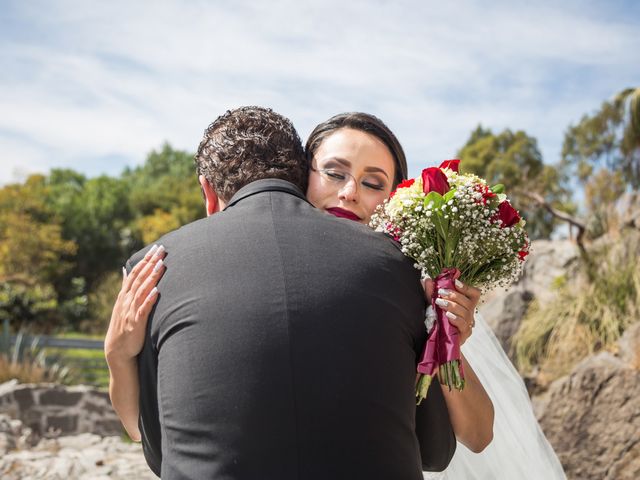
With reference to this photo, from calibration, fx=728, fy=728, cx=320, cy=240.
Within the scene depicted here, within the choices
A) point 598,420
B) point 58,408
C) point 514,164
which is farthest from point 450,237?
point 514,164

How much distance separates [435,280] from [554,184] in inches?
1368

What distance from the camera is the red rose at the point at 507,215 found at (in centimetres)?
242

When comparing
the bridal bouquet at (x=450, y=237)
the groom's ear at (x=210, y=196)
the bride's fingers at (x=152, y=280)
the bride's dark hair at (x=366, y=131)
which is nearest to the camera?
the bride's fingers at (x=152, y=280)

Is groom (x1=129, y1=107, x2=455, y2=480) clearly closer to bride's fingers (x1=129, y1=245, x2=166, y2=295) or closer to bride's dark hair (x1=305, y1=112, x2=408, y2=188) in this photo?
bride's fingers (x1=129, y1=245, x2=166, y2=295)

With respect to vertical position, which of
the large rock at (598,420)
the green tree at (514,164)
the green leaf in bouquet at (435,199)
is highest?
the green tree at (514,164)

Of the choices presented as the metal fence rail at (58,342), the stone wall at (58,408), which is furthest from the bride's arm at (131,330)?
the metal fence rail at (58,342)

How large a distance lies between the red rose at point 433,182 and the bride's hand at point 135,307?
87 centimetres

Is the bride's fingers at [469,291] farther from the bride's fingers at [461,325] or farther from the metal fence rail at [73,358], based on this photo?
the metal fence rail at [73,358]

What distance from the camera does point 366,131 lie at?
3.16 m

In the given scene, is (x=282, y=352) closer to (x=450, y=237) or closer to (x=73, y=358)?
(x=450, y=237)

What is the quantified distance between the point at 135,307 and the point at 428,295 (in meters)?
0.88

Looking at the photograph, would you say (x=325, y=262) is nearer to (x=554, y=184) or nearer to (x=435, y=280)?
(x=435, y=280)

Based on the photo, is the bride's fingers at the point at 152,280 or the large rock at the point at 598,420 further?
the large rock at the point at 598,420

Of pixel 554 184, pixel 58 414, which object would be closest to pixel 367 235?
pixel 58 414
